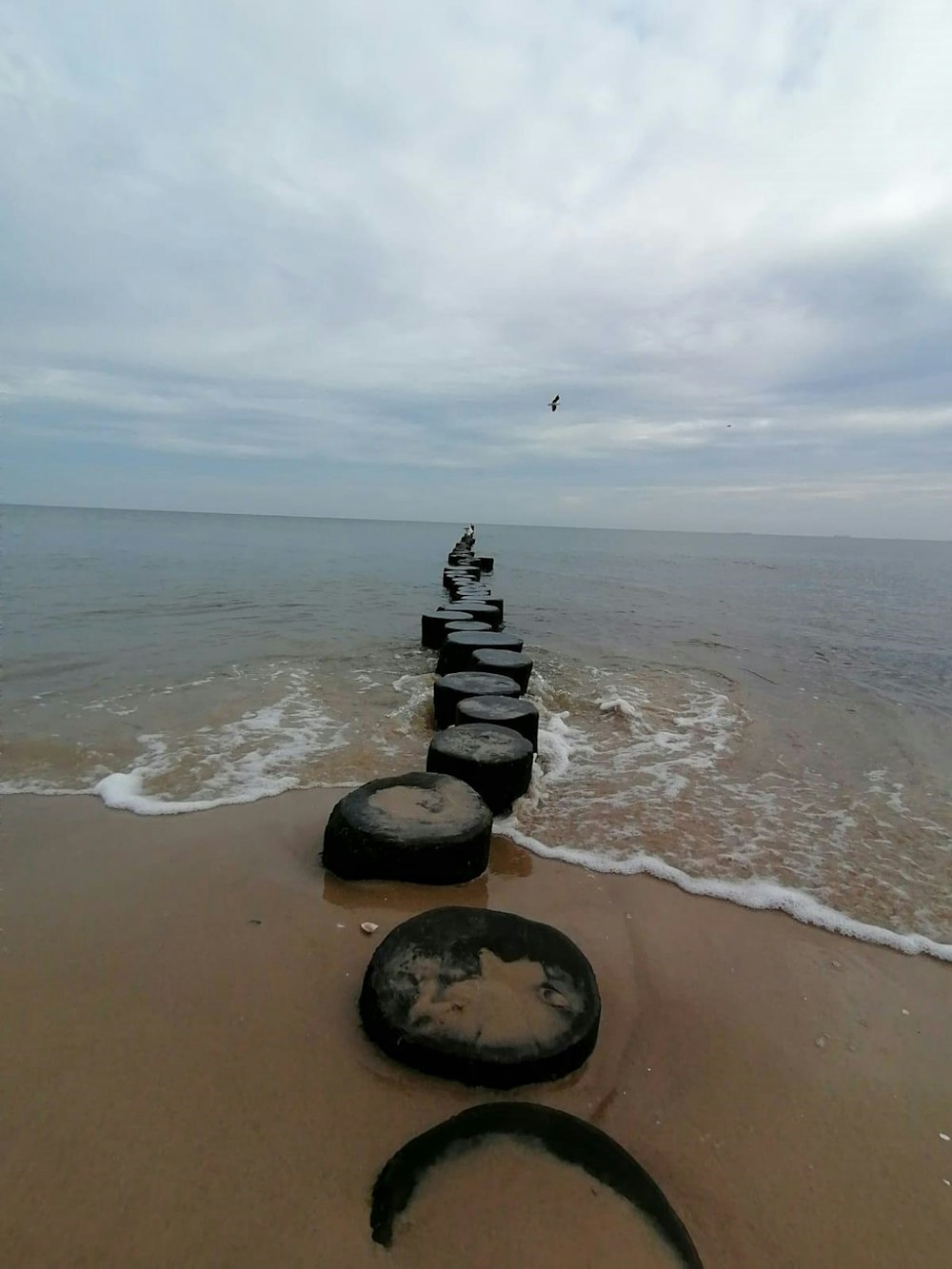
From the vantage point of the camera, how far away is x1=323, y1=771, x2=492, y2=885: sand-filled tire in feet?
11.0

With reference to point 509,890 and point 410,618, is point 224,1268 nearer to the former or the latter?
point 509,890

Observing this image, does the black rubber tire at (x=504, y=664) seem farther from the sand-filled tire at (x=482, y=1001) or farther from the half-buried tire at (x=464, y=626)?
the sand-filled tire at (x=482, y=1001)

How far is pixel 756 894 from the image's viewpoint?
367cm

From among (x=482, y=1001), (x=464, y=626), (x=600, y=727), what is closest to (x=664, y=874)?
(x=482, y=1001)

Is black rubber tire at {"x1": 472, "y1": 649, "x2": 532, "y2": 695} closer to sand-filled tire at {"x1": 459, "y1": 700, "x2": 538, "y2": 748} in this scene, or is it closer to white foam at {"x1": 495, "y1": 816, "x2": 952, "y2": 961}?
sand-filled tire at {"x1": 459, "y1": 700, "x2": 538, "y2": 748}

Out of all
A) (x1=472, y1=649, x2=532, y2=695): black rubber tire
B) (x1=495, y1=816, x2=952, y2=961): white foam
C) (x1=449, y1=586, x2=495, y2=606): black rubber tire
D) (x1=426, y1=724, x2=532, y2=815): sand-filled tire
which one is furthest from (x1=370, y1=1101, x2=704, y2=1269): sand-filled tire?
(x1=449, y1=586, x2=495, y2=606): black rubber tire

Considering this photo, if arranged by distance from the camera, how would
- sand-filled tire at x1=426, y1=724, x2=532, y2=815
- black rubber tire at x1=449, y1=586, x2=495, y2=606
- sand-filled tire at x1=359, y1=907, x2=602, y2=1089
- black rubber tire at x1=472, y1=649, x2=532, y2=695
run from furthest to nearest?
black rubber tire at x1=449, y1=586, x2=495, y2=606, black rubber tire at x1=472, y1=649, x2=532, y2=695, sand-filled tire at x1=426, y1=724, x2=532, y2=815, sand-filled tire at x1=359, y1=907, x2=602, y2=1089

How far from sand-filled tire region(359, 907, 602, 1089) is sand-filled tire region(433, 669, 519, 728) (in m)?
3.41

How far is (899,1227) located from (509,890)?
201 centimetres

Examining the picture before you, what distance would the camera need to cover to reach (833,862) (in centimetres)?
413

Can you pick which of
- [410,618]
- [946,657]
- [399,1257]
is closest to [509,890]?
[399,1257]

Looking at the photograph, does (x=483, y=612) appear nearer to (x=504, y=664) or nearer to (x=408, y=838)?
(x=504, y=664)

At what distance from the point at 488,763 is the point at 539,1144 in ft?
8.52

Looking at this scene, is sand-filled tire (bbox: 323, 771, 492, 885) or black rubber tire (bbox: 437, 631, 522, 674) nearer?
sand-filled tire (bbox: 323, 771, 492, 885)
